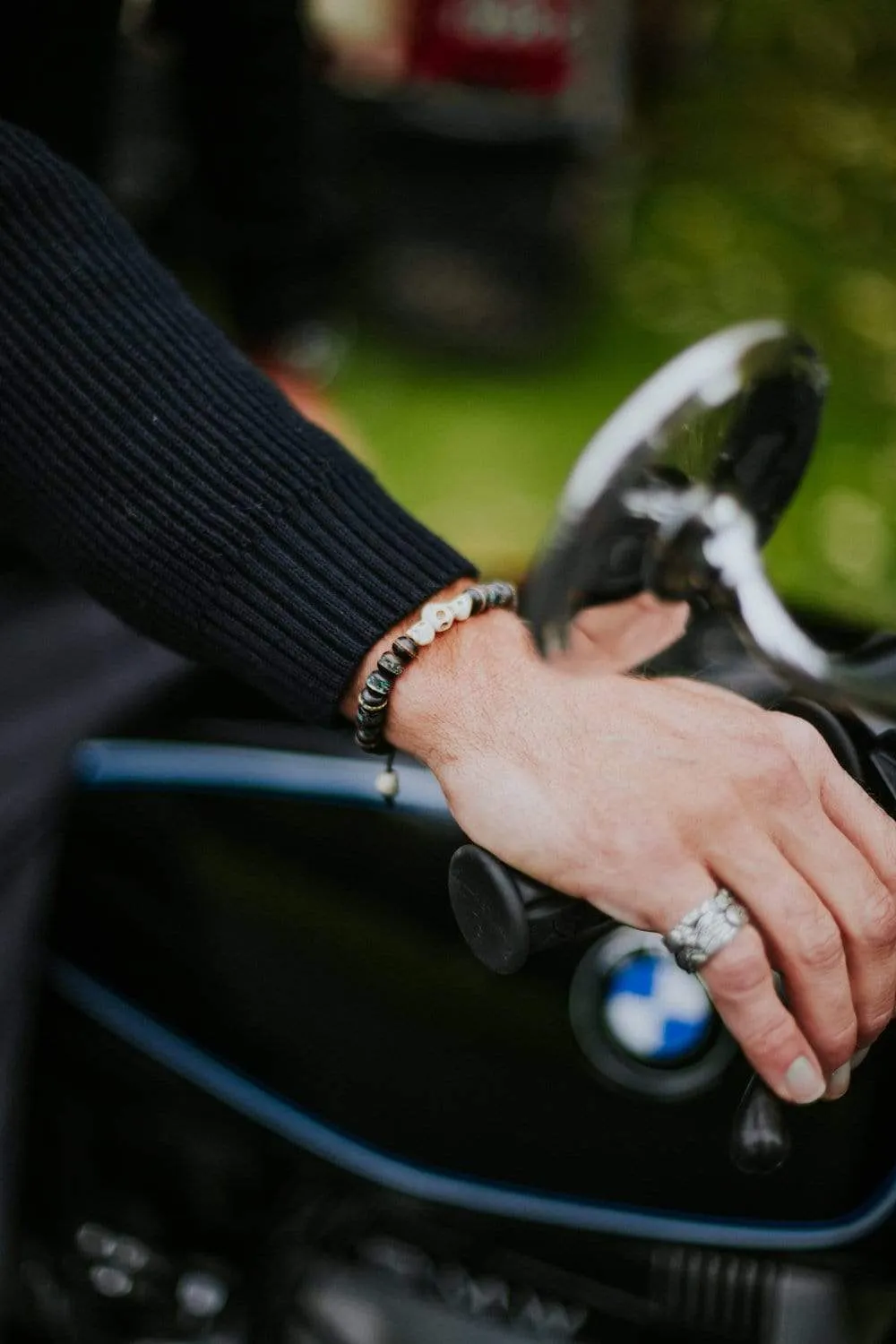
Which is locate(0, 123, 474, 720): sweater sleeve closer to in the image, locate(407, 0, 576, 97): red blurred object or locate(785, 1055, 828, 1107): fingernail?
locate(785, 1055, 828, 1107): fingernail

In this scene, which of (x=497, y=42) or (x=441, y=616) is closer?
(x=441, y=616)

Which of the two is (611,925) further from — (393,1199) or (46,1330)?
(46,1330)

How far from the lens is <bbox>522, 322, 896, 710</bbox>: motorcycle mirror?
0.49 metres

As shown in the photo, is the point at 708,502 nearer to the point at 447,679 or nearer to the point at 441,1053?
the point at 447,679

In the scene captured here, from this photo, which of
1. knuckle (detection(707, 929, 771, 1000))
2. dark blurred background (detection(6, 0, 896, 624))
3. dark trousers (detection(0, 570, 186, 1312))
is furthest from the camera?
dark blurred background (detection(6, 0, 896, 624))

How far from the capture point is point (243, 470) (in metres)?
0.64

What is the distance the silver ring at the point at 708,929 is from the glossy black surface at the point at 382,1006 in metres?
0.12

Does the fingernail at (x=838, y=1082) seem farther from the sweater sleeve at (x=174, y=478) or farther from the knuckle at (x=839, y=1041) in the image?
the sweater sleeve at (x=174, y=478)

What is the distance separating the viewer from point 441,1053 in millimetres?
650

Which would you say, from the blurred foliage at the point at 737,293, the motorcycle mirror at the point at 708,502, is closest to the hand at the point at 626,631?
the motorcycle mirror at the point at 708,502

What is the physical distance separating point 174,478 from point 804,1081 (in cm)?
42

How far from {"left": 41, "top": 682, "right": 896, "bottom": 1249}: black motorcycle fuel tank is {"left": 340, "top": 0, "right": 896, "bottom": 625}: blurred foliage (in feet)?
4.44

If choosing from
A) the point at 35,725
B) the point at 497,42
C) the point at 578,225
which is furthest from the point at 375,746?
the point at 578,225

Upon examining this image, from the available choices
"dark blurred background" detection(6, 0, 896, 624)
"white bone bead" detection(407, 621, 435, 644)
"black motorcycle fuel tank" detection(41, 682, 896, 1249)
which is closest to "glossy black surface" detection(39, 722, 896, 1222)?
"black motorcycle fuel tank" detection(41, 682, 896, 1249)
